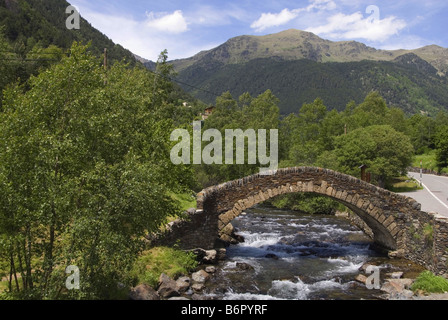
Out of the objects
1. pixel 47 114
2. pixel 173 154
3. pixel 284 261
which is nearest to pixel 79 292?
pixel 47 114

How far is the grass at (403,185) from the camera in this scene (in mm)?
43134

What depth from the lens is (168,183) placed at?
1825 centimetres

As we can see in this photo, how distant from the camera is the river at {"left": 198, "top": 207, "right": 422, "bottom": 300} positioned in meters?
15.7

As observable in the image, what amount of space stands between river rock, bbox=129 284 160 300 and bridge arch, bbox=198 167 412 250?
728 cm

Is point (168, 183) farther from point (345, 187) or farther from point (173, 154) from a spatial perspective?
point (345, 187)

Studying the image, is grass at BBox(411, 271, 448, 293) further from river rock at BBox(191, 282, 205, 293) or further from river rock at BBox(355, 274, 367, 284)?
river rock at BBox(191, 282, 205, 293)

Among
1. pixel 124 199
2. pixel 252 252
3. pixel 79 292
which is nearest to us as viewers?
pixel 79 292

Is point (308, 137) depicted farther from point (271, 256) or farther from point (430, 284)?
point (430, 284)

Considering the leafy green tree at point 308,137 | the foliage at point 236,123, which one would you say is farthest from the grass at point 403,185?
the foliage at point 236,123

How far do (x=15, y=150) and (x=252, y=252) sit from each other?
15.6 metres

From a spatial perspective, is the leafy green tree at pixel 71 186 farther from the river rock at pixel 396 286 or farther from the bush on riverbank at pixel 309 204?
the bush on riverbank at pixel 309 204

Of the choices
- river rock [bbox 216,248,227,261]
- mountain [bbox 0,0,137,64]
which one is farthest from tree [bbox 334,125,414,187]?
mountain [bbox 0,0,137,64]

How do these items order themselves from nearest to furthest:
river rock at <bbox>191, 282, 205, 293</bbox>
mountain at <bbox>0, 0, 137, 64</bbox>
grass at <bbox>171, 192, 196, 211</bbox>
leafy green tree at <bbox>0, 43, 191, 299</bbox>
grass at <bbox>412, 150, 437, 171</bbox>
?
leafy green tree at <bbox>0, 43, 191, 299</bbox> → river rock at <bbox>191, 282, 205, 293</bbox> → grass at <bbox>171, 192, 196, 211</bbox> → grass at <bbox>412, 150, 437, 171</bbox> → mountain at <bbox>0, 0, 137, 64</bbox>

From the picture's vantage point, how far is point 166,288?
14.1m
